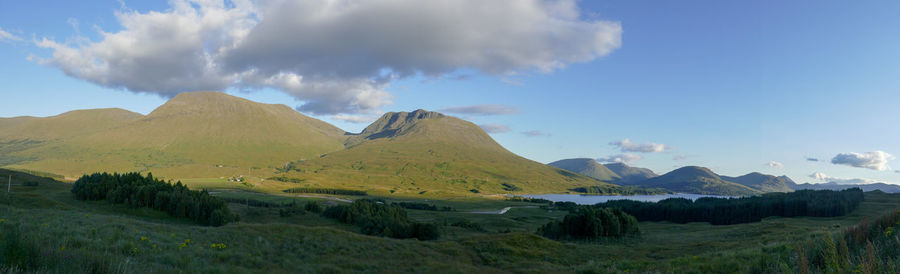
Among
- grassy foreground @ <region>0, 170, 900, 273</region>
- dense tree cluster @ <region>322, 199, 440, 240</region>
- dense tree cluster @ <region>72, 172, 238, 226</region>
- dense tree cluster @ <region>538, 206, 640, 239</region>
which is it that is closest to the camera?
grassy foreground @ <region>0, 170, 900, 273</region>

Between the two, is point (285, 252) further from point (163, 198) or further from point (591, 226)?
point (591, 226)

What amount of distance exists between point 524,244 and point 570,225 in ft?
96.5

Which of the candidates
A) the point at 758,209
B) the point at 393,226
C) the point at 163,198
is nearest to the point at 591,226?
the point at 393,226

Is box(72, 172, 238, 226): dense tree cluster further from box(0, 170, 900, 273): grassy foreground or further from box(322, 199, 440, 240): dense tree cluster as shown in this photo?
box(322, 199, 440, 240): dense tree cluster

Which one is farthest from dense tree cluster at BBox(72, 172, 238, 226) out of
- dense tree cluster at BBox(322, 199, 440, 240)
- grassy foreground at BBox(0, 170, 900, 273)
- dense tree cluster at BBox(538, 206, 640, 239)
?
dense tree cluster at BBox(538, 206, 640, 239)

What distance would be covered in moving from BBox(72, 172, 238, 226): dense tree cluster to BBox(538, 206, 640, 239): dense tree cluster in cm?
5356

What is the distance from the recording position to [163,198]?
216 feet

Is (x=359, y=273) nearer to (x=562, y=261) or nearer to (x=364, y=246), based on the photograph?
(x=364, y=246)

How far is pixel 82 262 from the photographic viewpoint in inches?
367

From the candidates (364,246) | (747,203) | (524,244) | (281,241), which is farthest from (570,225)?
(747,203)

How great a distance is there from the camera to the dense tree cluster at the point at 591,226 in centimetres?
6606

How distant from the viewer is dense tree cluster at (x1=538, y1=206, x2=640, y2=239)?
217 ft

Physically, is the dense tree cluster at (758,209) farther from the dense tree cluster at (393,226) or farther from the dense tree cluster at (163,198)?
the dense tree cluster at (163,198)

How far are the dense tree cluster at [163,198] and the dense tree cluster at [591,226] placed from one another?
176 feet
